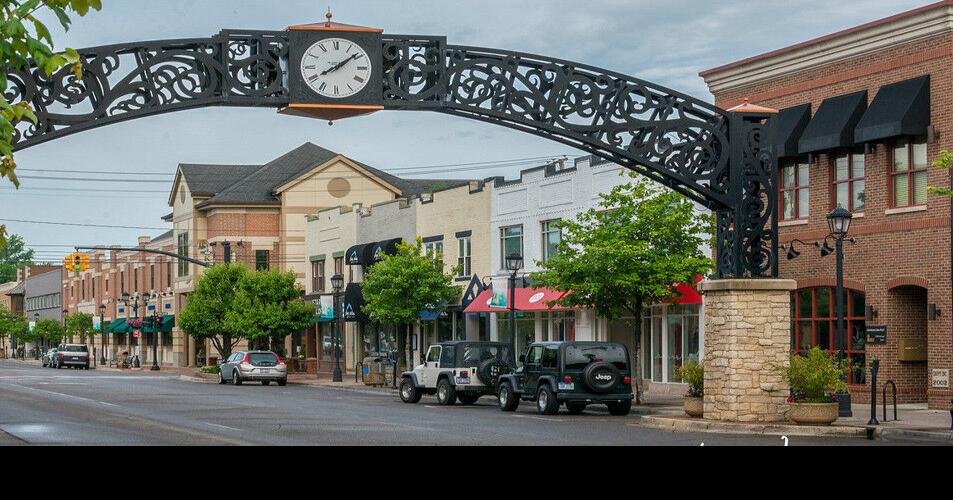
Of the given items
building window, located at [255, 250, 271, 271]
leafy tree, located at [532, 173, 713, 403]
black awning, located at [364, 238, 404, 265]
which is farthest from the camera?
building window, located at [255, 250, 271, 271]

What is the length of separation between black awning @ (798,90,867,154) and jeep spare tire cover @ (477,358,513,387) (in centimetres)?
925

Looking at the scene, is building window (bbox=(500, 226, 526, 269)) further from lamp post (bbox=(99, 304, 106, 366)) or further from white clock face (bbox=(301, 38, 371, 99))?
lamp post (bbox=(99, 304, 106, 366))

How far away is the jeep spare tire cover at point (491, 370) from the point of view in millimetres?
34062

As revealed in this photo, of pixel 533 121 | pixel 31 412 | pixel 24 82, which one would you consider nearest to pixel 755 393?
pixel 533 121

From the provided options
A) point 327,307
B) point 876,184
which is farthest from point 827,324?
point 327,307

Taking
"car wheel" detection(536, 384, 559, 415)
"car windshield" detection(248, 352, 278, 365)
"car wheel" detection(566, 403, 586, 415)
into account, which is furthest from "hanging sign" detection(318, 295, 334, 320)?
"car wheel" detection(536, 384, 559, 415)

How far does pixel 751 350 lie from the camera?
2423 cm

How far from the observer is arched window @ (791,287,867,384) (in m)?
32.4

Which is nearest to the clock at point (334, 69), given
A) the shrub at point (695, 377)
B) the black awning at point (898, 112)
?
the shrub at point (695, 377)

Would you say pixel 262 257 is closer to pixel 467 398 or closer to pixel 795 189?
pixel 467 398

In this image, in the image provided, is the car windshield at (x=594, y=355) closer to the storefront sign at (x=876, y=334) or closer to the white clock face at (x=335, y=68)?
the storefront sign at (x=876, y=334)

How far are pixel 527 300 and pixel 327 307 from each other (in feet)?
65.1

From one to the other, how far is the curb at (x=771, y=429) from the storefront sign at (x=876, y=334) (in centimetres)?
486

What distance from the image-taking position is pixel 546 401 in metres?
29.9
